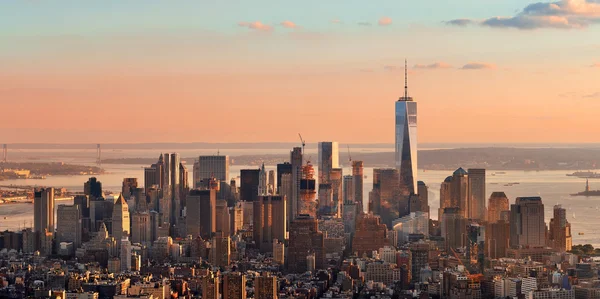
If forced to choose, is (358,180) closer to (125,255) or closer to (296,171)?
(296,171)

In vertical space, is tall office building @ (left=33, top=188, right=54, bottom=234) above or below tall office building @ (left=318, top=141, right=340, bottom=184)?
below

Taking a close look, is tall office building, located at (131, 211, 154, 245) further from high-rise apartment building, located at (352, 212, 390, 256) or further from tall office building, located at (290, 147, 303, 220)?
high-rise apartment building, located at (352, 212, 390, 256)

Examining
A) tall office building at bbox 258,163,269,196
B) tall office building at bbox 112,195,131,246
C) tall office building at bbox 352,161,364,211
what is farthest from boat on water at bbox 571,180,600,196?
tall office building at bbox 112,195,131,246

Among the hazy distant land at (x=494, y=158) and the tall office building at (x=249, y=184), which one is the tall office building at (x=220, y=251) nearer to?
the tall office building at (x=249, y=184)

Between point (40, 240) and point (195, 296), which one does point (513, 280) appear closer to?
point (195, 296)

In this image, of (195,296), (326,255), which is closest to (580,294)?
(195,296)

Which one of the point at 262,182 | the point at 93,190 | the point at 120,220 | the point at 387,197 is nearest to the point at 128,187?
the point at 93,190

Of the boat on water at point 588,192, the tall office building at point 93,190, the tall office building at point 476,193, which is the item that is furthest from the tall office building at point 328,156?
the boat on water at point 588,192
